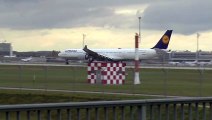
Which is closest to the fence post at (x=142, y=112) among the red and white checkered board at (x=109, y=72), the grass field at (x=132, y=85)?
the grass field at (x=132, y=85)

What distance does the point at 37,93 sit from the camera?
32.0 meters

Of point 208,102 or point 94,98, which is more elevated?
point 208,102

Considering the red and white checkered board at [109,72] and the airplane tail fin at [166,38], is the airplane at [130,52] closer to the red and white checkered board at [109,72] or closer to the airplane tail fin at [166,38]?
the airplane tail fin at [166,38]

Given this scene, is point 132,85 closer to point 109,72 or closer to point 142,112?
point 109,72

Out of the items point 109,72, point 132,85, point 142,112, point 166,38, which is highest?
point 166,38

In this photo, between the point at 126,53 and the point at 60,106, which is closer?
the point at 60,106

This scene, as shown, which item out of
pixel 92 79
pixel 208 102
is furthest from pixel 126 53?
pixel 208 102

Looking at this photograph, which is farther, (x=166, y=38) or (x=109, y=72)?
(x=166, y=38)

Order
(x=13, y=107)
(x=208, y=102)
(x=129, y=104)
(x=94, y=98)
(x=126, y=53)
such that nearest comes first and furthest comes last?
(x=13, y=107), (x=129, y=104), (x=208, y=102), (x=94, y=98), (x=126, y=53)

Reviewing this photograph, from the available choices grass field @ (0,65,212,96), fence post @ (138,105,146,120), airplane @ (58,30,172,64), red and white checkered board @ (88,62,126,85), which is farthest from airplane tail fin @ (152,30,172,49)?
fence post @ (138,105,146,120)

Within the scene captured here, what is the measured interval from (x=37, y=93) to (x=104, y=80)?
393 centimetres

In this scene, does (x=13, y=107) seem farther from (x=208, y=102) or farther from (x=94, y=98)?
(x=94, y=98)

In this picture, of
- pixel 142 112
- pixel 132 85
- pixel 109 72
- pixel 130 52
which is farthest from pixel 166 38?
pixel 142 112

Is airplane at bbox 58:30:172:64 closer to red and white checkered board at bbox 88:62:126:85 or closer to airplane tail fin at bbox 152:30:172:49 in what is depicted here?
airplane tail fin at bbox 152:30:172:49
